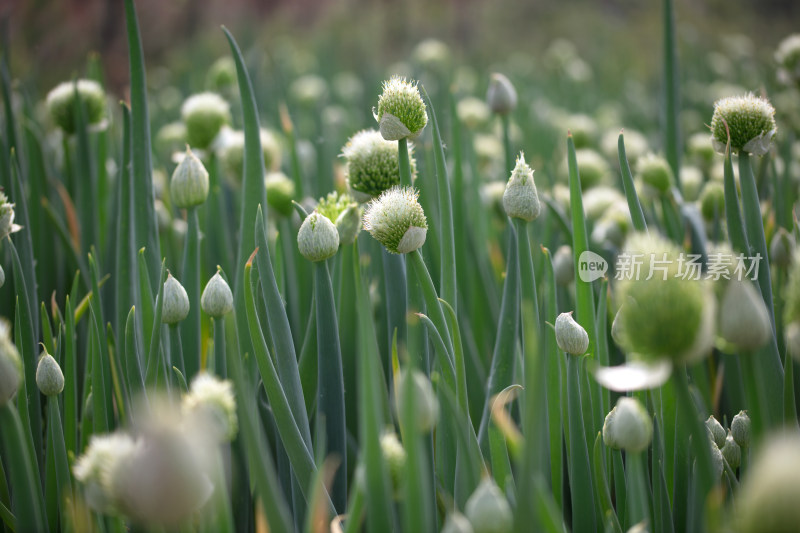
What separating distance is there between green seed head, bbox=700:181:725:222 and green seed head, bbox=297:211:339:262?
91 centimetres

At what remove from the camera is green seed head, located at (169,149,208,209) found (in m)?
0.96

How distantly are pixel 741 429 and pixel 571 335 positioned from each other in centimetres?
24

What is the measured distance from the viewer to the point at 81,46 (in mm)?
4461

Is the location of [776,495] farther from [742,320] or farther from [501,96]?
[501,96]

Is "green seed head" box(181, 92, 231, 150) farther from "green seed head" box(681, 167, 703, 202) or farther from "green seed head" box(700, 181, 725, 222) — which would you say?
"green seed head" box(681, 167, 703, 202)

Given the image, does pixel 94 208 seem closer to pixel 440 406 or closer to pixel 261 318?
pixel 261 318

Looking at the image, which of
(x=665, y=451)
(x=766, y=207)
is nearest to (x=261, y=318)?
(x=665, y=451)

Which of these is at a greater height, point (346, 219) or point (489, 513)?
point (346, 219)

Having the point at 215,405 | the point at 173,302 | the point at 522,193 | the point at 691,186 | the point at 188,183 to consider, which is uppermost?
the point at 691,186

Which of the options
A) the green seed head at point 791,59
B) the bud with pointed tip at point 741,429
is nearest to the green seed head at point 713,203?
the green seed head at point 791,59

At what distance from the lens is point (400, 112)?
827 mm

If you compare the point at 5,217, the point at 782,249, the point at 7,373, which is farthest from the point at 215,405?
the point at 782,249

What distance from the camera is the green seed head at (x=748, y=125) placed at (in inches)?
35.8

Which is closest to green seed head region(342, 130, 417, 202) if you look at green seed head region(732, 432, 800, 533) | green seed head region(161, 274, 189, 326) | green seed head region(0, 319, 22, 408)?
green seed head region(161, 274, 189, 326)
